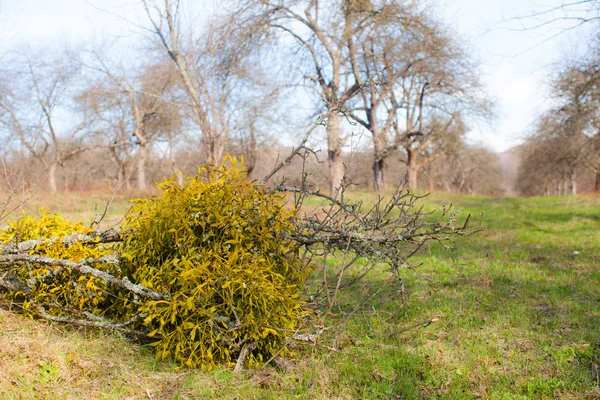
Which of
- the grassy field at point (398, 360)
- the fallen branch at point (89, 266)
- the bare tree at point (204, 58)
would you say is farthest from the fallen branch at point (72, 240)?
the bare tree at point (204, 58)

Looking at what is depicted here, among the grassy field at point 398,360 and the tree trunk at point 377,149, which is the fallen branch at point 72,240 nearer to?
the grassy field at point 398,360

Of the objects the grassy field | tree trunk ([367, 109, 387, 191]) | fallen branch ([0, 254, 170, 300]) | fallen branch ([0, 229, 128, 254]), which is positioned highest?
tree trunk ([367, 109, 387, 191])

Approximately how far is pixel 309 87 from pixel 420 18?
482cm

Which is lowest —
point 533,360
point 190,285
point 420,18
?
point 533,360

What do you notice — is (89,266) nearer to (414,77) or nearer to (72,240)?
(72,240)

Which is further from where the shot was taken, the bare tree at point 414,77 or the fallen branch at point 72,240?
the bare tree at point 414,77

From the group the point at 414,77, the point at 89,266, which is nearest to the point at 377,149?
the point at 414,77

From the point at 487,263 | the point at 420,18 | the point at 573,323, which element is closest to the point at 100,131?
the point at 420,18

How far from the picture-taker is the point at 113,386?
128 inches

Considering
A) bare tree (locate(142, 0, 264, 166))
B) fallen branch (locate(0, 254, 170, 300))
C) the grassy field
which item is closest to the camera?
the grassy field

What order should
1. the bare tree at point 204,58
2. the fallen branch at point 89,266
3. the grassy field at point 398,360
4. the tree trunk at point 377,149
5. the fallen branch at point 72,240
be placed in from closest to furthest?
the grassy field at point 398,360 → the fallen branch at point 89,266 → the fallen branch at point 72,240 → the bare tree at point 204,58 → the tree trunk at point 377,149

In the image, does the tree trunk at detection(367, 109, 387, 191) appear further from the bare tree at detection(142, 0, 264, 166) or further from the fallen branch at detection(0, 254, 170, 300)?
the fallen branch at detection(0, 254, 170, 300)

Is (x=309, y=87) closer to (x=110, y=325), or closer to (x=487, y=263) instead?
(x=487, y=263)

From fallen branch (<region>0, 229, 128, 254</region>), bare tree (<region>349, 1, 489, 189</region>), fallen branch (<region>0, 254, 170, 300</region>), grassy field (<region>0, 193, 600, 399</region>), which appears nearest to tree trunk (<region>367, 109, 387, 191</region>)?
bare tree (<region>349, 1, 489, 189</region>)
